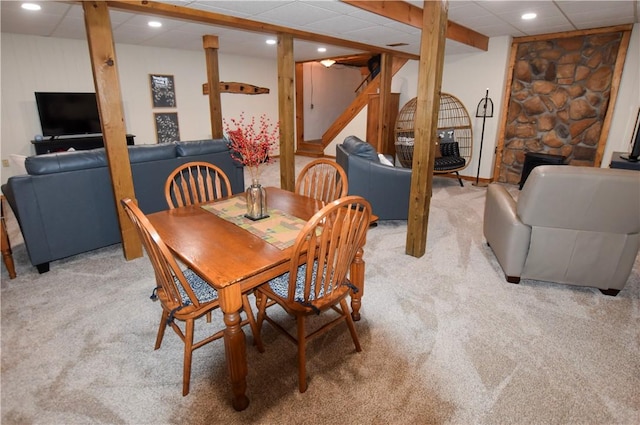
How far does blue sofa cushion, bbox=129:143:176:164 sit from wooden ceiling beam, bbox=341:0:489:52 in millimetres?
2090

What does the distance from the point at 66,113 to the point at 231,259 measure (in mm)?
5355

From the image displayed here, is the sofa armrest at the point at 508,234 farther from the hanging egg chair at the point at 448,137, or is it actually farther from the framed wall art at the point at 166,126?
A: the framed wall art at the point at 166,126

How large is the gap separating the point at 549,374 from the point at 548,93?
4878 mm

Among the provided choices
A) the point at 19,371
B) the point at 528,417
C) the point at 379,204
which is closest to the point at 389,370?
the point at 528,417

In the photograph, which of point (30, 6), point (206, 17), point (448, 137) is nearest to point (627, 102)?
point (448, 137)

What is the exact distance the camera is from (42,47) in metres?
5.04

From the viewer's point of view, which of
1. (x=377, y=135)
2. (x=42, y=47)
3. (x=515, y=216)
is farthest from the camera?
(x=377, y=135)

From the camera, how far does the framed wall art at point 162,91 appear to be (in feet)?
20.4

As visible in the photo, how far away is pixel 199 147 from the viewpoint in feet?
11.7

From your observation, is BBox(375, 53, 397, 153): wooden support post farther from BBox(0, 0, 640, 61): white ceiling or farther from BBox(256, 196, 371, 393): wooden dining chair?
BBox(256, 196, 371, 393): wooden dining chair

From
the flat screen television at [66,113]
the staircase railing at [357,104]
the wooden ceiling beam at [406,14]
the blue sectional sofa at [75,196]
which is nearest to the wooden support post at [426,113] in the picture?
the wooden ceiling beam at [406,14]

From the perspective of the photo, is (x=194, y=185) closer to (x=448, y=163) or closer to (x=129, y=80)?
(x=448, y=163)

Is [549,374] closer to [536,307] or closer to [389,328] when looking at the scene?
[536,307]

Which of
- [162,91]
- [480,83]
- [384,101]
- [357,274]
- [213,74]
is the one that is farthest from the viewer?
[384,101]
